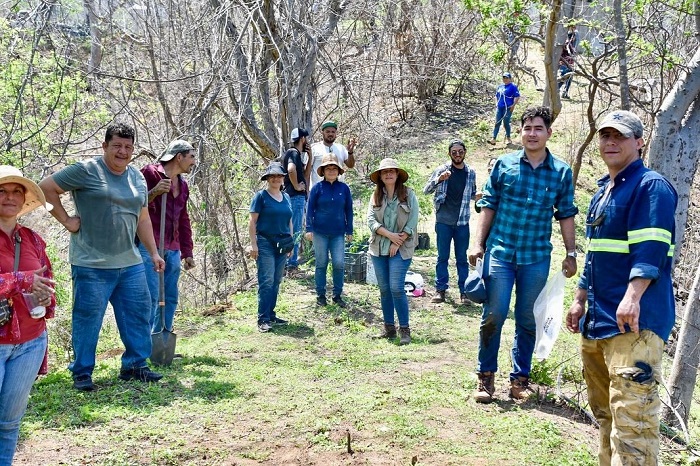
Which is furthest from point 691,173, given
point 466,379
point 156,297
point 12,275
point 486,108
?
point 486,108

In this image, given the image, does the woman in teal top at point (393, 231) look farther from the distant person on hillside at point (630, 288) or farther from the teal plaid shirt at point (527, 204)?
the distant person on hillside at point (630, 288)

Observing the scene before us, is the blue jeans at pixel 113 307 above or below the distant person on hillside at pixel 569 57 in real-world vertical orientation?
below

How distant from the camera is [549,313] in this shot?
16.9 ft

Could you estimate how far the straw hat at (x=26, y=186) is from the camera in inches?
151

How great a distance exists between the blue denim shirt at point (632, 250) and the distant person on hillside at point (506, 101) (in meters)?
14.7

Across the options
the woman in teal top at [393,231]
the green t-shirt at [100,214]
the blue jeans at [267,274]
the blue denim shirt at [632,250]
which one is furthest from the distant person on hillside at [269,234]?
the blue denim shirt at [632,250]

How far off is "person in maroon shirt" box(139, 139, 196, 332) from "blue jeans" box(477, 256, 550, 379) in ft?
9.54

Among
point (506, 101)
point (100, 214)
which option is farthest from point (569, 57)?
point (100, 214)

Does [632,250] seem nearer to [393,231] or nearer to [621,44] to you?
[393,231]

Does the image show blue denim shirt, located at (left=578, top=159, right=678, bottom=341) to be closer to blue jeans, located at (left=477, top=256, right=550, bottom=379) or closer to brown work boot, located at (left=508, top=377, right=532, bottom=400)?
blue jeans, located at (left=477, top=256, right=550, bottom=379)

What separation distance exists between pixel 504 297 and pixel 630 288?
5.57ft

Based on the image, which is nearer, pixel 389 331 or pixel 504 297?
pixel 504 297

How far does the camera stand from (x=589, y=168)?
1922 centimetres

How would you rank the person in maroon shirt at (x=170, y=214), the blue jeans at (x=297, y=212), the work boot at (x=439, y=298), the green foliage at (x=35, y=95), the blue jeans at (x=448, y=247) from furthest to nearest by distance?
the blue jeans at (x=297, y=212) < the green foliage at (x=35, y=95) < the work boot at (x=439, y=298) < the blue jeans at (x=448, y=247) < the person in maroon shirt at (x=170, y=214)
